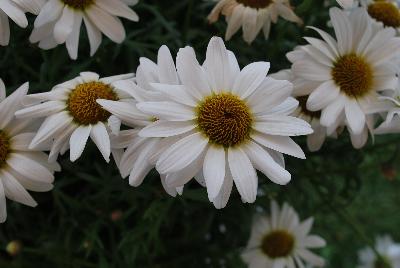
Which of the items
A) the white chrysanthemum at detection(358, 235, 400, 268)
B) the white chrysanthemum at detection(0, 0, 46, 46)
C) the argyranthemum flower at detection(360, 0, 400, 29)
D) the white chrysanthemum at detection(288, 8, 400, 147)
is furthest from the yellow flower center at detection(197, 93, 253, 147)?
the white chrysanthemum at detection(358, 235, 400, 268)

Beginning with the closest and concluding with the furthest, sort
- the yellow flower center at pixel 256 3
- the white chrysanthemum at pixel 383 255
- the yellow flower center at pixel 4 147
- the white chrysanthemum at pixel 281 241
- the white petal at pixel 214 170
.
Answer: the white petal at pixel 214 170
the yellow flower center at pixel 4 147
the yellow flower center at pixel 256 3
the white chrysanthemum at pixel 281 241
the white chrysanthemum at pixel 383 255

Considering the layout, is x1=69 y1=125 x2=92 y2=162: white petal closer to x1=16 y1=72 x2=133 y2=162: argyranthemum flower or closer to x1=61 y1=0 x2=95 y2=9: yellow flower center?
x1=16 y1=72 x2=133 y2=162: argyranthemum flower

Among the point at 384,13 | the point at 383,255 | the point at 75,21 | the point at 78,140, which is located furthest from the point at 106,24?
the point at 383,255

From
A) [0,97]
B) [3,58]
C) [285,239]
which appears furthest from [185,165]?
[285,239]

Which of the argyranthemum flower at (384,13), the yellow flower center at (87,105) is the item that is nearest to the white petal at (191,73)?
the yellow flower center at (87,105)

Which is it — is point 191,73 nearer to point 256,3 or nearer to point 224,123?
point 224,123

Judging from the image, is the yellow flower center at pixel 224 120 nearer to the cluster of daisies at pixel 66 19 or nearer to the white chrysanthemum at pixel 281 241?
the cluster of daisies at pixel 66 19
